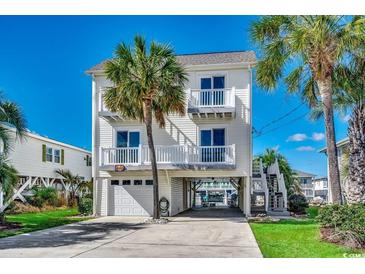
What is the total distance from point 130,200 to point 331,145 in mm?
10870

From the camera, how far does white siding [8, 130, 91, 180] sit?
23.3 metres

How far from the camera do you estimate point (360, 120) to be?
39.4 feet

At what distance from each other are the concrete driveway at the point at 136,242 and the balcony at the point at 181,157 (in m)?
3.88

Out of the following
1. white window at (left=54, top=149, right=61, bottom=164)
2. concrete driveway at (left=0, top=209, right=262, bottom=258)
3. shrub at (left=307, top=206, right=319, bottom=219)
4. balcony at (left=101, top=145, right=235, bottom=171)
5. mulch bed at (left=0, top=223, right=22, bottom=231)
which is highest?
white window at (left=54, top=149, right=61, bottom=164)

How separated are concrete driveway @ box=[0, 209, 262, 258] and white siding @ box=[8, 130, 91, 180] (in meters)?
9.90

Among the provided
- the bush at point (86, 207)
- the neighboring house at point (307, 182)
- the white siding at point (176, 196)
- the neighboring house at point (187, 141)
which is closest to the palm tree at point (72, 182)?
the bush at point (86, 207)

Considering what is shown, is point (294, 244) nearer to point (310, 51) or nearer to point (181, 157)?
point (310, 51)

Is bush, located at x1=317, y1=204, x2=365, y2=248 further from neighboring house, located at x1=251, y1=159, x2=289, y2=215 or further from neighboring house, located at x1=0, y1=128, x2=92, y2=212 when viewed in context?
neighboring house, located at x1=0, y1=128, x2=92, y2=212

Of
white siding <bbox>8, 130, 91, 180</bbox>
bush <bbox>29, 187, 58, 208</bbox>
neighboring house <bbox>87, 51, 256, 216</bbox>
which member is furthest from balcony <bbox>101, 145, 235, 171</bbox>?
bush <bbox>29, 187, 58, 208</bbox>

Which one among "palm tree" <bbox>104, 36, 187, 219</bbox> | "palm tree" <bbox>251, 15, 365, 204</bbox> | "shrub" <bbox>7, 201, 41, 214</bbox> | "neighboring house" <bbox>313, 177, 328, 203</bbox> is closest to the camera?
"palm tree" <bbox>251, 15, 365, 204</bbox>

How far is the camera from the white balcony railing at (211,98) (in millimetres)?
18016

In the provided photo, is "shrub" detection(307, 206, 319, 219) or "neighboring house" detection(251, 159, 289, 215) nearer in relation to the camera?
"shrub" detection(307, 206, 319, 219)

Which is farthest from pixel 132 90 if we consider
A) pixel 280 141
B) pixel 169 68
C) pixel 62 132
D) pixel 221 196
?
pixel 221 196

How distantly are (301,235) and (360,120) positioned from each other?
3.85 meters
